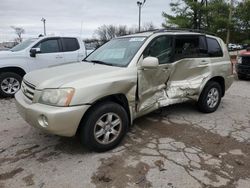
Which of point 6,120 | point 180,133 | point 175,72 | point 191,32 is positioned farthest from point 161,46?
point 6,120

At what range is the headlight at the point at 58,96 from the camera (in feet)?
10.8

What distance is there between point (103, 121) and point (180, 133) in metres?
1.53

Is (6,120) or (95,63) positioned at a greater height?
(95,63)

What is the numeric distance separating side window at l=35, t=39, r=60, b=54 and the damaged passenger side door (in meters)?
4.39

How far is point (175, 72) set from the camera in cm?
478

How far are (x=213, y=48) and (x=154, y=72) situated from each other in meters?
1.94

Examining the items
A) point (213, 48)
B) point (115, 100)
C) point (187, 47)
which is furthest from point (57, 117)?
point (213, 48)

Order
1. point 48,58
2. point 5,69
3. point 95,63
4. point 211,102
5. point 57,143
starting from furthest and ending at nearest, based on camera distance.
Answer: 1. point 48,58
2. point 5,69
3. point 211,102
4. point 95,63
5. point 57,143

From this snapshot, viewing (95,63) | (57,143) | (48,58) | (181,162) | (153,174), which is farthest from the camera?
(48,58)

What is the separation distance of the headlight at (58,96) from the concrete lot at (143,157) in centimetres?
83

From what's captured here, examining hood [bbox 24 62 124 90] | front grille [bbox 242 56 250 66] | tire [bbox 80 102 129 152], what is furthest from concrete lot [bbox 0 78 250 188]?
front grille [bbox 242 56 250 66]

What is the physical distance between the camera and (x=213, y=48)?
5.55 meters

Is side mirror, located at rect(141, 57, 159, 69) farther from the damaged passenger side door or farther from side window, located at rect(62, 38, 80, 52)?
side window, located at rect(62, 38, 80, 52)

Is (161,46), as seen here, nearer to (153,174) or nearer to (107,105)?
(107,105)
